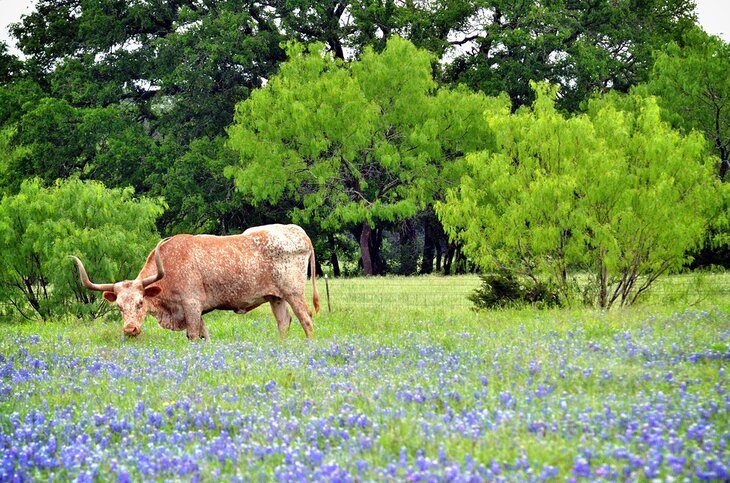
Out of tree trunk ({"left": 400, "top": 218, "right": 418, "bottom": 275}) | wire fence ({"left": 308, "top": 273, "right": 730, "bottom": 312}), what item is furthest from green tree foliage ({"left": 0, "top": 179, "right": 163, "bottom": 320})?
tree trunk ({"left": 400, "top": 218, "right": 418, "bottom": 275})

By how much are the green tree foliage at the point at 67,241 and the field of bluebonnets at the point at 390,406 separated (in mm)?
7253

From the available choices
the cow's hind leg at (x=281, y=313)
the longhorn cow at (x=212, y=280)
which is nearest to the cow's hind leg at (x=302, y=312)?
the longhorn cow at (x=212, y=280)

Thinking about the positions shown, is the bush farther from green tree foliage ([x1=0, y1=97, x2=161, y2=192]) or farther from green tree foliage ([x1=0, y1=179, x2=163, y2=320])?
green tree foliage ([x1=0, y1=97, x2=161, y2=192])

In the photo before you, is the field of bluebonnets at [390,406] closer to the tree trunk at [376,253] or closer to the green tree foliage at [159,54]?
the green tree foliage at [159,54]

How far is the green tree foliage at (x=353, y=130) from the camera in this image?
37.9 metres

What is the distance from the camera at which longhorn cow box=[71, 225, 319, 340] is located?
42.7 ft

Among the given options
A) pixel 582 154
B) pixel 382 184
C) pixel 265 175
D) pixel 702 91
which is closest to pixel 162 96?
pixel 265 175

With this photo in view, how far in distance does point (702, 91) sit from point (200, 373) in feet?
115

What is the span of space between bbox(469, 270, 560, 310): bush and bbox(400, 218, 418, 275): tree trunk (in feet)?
86.1

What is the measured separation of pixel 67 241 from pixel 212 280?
22.0ft

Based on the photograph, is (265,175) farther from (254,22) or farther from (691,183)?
(691,183)

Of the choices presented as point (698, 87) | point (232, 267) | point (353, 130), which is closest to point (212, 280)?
point (232, 267)

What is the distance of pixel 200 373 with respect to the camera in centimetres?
921

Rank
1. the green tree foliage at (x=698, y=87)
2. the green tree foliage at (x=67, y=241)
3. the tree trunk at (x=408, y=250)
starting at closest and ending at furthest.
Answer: the green tree foliage at (x=67, y=241)
the green tree foliage at (x=698, y=87)
the tree trunk at (x=408, y=250)
